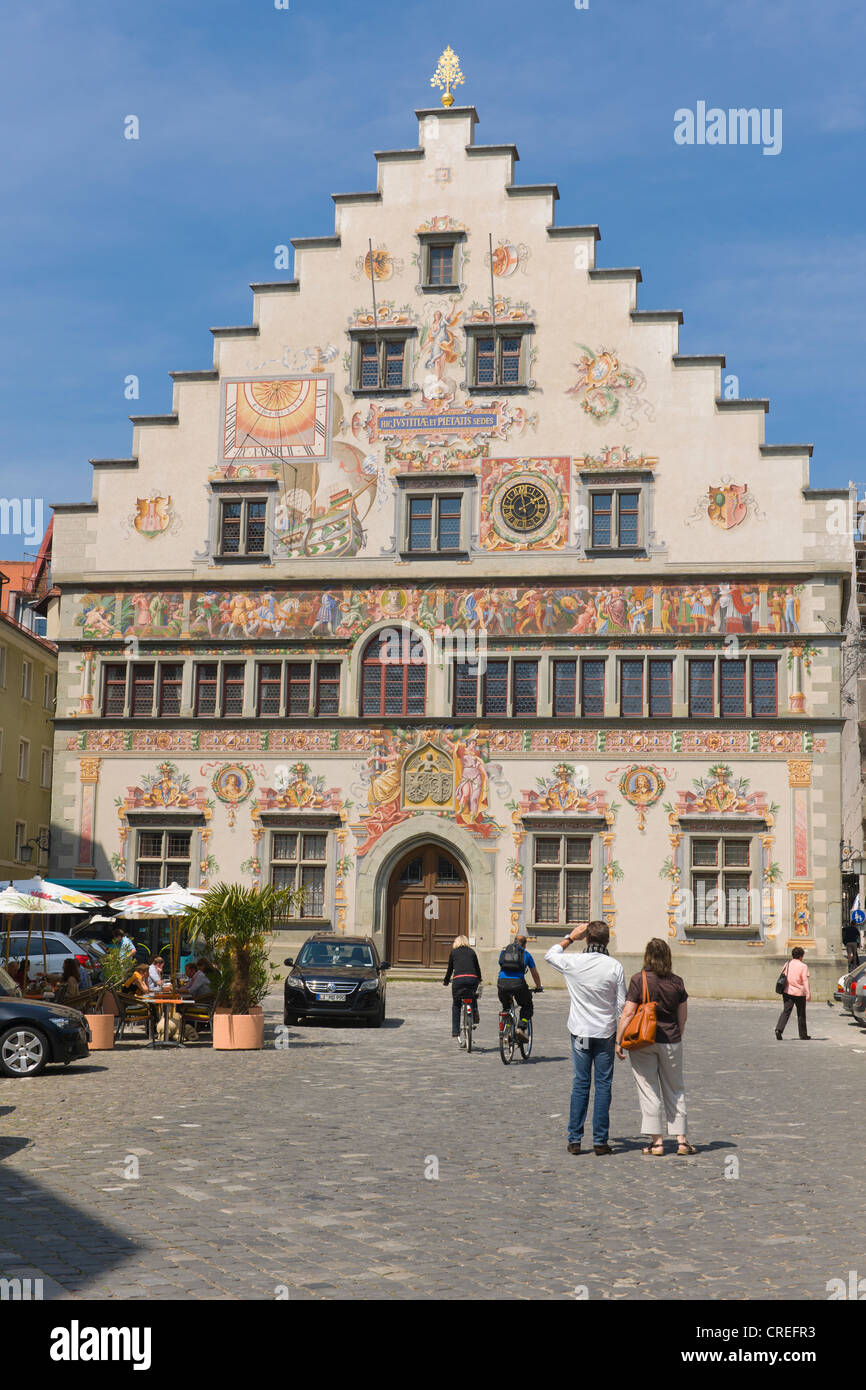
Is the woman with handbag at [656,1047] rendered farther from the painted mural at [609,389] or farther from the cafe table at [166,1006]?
the painted mural at [609,389]

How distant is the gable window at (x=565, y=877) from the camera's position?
3469 cm

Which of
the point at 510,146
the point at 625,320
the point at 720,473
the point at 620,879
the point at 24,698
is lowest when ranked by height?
the point at 620,879

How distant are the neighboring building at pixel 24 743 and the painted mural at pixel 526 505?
1923 centimetres

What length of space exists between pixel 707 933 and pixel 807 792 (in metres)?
3.80

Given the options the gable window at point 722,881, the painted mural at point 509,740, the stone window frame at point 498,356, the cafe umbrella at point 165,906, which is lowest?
the cafe umbrella at point 165,906

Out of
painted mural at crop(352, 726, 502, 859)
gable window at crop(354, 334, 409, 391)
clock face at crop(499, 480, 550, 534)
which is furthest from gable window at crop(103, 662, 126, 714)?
clock face at crop(499, 480, 550, 534)

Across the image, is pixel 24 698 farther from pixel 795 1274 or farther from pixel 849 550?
pixel 795 1274

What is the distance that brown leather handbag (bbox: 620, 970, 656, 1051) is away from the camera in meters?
12.2

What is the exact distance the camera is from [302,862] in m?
35.8

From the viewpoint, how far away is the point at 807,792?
34.1 metres

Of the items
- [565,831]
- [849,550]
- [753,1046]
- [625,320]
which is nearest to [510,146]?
[625,320]

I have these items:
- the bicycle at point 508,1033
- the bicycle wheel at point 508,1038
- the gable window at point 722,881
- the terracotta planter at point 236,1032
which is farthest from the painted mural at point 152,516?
the bicycle wheel at point 508,1038

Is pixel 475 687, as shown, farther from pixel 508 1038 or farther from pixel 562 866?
pixel 508 1038

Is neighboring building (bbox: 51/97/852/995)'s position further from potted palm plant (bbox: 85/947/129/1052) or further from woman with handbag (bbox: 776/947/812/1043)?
potted palm plant (bbox: 85/947/129/1052)
